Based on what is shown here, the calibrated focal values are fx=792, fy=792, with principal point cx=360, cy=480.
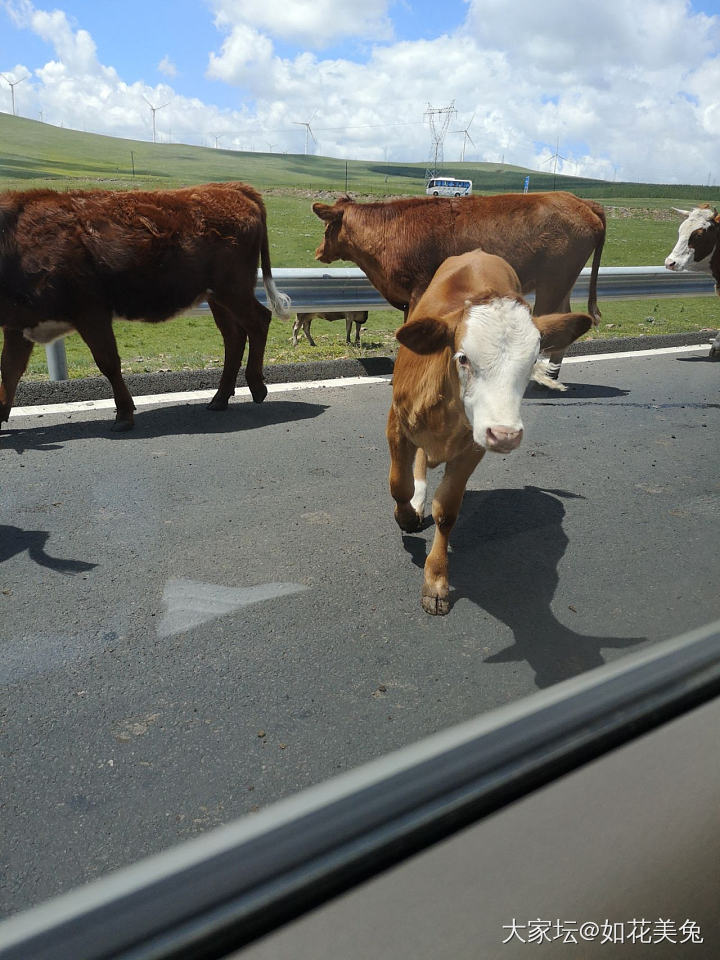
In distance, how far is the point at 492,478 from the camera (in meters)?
3.05

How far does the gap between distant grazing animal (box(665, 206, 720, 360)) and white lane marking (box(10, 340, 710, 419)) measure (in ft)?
5.83

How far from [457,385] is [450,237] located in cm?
306

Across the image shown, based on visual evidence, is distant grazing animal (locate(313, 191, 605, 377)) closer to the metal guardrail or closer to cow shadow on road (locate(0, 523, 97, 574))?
the metal guardrail

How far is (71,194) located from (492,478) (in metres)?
2.95

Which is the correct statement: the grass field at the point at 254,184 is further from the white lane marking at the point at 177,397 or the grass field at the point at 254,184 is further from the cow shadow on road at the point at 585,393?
the cow shadow on road at the point at 585,393

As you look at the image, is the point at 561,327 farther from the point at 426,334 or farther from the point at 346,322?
the point at 346,322

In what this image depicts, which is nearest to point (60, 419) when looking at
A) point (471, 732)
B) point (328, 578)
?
point (328, 578)

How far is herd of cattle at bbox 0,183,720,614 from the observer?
7.21 ft

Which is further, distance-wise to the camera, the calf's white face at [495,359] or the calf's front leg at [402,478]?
the calf's front leg at [402,478]

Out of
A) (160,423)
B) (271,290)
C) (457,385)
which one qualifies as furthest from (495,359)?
(271,290)

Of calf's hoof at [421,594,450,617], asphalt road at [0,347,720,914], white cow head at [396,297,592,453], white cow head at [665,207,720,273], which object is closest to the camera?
asphalt road at [0,347,720,914]

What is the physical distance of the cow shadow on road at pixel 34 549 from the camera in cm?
Answer: 190

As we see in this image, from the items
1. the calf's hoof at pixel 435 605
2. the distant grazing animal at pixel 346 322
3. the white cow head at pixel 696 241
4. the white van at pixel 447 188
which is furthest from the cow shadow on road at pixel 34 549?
the white cow head at pixel 696 241

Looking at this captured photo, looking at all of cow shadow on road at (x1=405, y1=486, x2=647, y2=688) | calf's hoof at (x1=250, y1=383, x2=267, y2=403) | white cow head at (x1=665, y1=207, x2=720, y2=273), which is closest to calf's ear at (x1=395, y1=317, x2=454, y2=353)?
cow shadow on road at (x1=405, y1=486, x2=647, y2=688)
